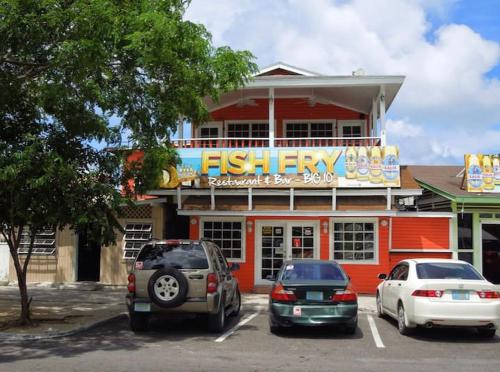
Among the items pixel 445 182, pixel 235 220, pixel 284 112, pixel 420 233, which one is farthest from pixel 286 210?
pixel 445 182

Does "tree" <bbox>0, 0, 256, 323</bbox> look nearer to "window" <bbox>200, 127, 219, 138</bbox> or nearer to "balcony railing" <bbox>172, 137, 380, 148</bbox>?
"balcony railing" <bbox>172, 137, 380, 148</bbox>

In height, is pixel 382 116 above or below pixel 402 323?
above

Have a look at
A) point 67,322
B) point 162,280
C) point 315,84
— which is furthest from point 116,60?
point 315,84

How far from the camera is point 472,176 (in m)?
17.8

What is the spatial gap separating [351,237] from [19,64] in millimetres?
10651

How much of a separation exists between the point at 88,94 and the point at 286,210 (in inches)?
295

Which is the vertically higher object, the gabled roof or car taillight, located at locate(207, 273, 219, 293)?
the gabled roof

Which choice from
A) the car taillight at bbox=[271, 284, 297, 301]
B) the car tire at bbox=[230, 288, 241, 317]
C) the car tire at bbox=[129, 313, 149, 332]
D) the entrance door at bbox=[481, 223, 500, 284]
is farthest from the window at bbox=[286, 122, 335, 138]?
the car tire at bbox=[129, 313, 149, 332]

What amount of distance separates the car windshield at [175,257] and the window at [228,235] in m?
6.91

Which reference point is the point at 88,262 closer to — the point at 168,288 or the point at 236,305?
the point at 236,305

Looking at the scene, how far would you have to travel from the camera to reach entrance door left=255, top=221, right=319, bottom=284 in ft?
56.6

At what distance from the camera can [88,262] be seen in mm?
18625

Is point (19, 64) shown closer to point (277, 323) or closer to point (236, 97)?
point (277, 323)

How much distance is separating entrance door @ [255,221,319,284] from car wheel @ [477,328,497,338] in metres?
7.20
